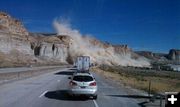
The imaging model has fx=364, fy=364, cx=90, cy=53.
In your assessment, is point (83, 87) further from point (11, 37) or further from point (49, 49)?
point (49, 49)

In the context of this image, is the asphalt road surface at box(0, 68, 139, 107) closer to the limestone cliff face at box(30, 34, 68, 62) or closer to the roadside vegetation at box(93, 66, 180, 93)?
the roadside vegetation at box(93, 66, 180, 93)

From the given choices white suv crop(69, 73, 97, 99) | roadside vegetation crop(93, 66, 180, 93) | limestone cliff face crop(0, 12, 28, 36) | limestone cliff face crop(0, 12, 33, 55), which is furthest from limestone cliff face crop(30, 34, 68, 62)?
white suv crop(69, 73, 97, 99)

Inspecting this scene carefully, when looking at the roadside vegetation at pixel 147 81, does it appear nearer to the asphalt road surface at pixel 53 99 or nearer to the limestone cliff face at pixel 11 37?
the asphalt road surface at pixel 53 99

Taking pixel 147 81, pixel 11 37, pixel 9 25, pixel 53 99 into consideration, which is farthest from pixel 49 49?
pixel 53 99

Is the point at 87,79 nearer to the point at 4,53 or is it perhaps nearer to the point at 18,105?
the point at 18,105

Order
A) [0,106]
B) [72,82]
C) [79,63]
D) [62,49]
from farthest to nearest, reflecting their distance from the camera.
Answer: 1. [62,49]
2. [79,63]
3. [72,82]
4. [0,106]

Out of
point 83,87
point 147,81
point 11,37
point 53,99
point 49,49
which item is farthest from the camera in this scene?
point 49,49

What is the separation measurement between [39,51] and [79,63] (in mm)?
100771

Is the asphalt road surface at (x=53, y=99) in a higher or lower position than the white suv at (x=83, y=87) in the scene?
lower

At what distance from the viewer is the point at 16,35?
11312 cm

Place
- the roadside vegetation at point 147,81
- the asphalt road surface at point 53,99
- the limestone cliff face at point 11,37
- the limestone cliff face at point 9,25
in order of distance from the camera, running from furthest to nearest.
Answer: the limestone cliff face at point 9,25, the limestone cliff face at point 11,37, the roadside vegetation at point 147,81, the asphalt road surface at point 53,99

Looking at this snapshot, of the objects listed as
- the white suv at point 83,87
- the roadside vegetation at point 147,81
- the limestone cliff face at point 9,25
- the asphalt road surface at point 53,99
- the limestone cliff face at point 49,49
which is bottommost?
the roadside vegetation at point 147,81

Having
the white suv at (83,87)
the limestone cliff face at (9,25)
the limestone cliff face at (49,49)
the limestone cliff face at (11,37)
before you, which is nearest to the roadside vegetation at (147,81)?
the white suv at (83,87)

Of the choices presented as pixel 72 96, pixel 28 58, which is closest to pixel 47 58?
pixel 28 58
